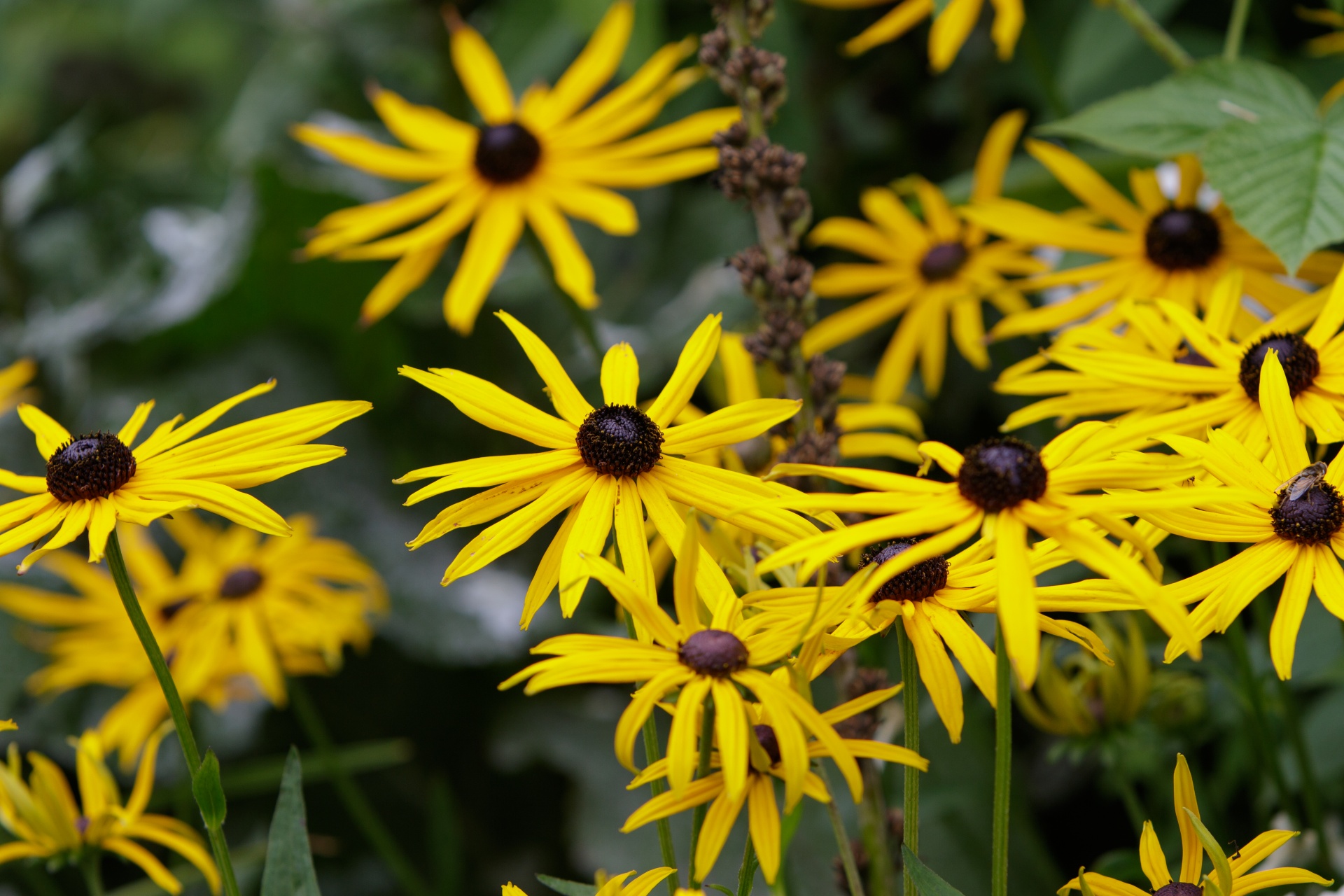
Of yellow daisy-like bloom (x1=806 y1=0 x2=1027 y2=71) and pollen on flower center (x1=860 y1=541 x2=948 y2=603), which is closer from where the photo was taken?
pollen on flower center (x1=860 y1=541 x2=948 y2=603)

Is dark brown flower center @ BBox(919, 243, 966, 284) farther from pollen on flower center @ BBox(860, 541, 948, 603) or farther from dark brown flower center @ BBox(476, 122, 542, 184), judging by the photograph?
pollen on flower center @ BBox(860, 541, 948, 603)

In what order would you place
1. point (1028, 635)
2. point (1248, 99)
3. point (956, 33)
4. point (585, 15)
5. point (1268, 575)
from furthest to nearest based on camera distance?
point (585, 15) < point (956, 33) < point (1248, 99) < point (1268, 575) < point (1028, 635)

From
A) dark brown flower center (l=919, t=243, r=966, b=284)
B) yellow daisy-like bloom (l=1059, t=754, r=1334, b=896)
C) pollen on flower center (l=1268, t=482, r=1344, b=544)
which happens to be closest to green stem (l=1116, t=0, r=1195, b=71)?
dark brown flower center (l=919, t=243, r=966, b=284)

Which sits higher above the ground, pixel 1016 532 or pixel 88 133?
pixel 88 133

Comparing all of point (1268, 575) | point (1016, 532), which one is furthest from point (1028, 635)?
point (1268, 575)

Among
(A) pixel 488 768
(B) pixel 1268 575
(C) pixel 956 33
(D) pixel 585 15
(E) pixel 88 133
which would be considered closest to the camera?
(B) pixel 1268 575

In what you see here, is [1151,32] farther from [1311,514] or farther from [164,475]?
[164,475]

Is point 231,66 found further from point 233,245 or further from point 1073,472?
point 1073,472
